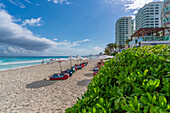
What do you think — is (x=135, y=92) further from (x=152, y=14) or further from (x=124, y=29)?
(x=124, y=29)

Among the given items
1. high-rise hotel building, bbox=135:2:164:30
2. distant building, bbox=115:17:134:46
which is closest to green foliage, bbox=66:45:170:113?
high-rise hotel building, bbox=135:2:164:30

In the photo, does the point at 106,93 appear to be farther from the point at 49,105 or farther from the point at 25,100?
the point at 25,100

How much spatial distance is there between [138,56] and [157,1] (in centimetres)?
9996

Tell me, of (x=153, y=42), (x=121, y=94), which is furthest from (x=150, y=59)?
(x=153, y=42)

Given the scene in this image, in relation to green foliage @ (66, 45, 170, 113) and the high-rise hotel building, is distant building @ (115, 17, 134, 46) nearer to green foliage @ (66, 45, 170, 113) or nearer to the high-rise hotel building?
the high-rise hotel building

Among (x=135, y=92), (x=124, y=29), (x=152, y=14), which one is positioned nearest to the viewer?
(x=135, y=92)

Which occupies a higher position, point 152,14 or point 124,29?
point 152,14

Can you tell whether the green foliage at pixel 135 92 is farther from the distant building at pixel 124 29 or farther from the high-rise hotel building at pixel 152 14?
the distant building at pixel 124 29

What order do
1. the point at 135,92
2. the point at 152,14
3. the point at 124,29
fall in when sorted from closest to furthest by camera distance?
the point at 135,92 → the point at 152,14 → the point at 124,29

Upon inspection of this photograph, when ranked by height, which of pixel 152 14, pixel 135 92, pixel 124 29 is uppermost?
pixel 152 14

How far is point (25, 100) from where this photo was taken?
5648 millimetres

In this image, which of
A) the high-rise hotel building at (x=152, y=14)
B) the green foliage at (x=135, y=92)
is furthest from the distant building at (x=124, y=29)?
the green foliage at (x=135, y=92)

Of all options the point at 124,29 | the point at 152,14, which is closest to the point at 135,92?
the point at 152,14

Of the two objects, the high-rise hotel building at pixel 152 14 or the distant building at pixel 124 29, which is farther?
the distant building at pixel 124 29
